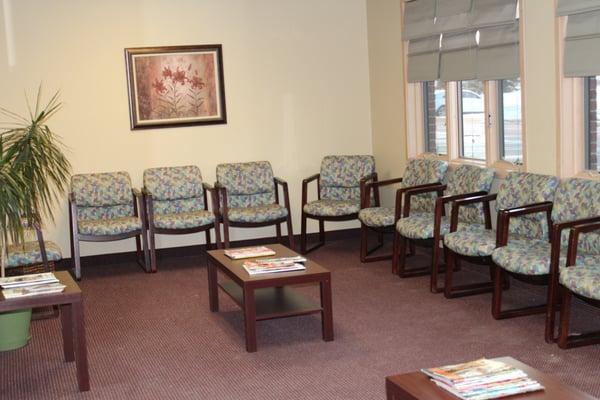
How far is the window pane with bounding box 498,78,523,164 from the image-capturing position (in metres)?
5.97

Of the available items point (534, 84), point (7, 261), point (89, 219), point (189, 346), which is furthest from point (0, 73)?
point (534, 84)

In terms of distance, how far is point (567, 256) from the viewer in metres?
4.51

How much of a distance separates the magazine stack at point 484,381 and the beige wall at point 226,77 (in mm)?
5017

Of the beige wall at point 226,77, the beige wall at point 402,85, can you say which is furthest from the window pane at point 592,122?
the beige wall at point 226,77

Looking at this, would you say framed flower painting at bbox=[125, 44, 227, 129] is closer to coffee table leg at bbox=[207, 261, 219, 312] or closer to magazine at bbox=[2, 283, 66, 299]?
coffee table leg at bbox=[207, 261, 219, 312]

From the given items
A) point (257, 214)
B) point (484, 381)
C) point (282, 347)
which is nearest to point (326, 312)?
point (282, 347)

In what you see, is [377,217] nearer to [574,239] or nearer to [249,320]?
[249,320]

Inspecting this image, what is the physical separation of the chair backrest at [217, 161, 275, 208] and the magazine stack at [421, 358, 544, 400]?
15.5 ft

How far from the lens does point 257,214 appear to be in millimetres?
7207

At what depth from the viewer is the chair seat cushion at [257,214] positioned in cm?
719

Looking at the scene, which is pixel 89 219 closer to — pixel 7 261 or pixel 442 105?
pixel 7 261

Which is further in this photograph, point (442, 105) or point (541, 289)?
point (442, 105)

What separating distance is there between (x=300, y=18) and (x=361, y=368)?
14.2 ft

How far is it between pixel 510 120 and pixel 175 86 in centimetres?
305
